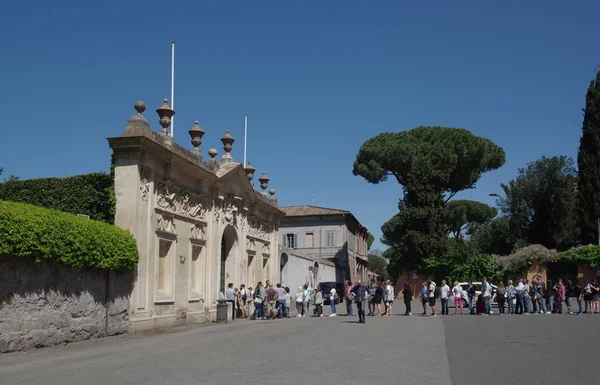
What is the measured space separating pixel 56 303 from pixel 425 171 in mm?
37582

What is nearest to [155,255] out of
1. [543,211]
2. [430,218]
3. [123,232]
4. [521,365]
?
[123,232]

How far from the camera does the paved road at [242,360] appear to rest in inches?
364

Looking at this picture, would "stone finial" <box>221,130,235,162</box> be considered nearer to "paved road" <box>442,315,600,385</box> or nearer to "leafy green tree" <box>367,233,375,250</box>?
"paved road" <box>442,315,600,385</box>

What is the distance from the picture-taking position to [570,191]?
47750 millimetres

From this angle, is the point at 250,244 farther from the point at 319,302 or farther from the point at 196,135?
the point at 196,135

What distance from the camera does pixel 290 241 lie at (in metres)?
65.2

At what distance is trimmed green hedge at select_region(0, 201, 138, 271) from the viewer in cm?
1265

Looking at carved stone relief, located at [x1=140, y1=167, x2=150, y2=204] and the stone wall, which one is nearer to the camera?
the stone wall

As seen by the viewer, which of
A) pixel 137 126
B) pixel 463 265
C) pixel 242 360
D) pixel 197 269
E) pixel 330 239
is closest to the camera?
pixel 242 360

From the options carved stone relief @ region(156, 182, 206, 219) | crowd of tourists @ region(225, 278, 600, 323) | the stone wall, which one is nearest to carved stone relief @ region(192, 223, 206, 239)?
carved stone relief @ region(156, 182, 206, 219)

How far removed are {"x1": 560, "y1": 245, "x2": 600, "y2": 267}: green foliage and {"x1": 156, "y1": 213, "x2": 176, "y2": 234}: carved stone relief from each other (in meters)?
30.7

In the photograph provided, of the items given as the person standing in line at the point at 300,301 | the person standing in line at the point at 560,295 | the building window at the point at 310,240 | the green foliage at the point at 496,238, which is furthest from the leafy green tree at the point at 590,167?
the building window at the point at 310,240

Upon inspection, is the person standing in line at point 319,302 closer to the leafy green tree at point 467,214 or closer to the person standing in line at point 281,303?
the person standing in line at point 281,303

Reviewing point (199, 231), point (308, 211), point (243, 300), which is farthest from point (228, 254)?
point (308, 211)
